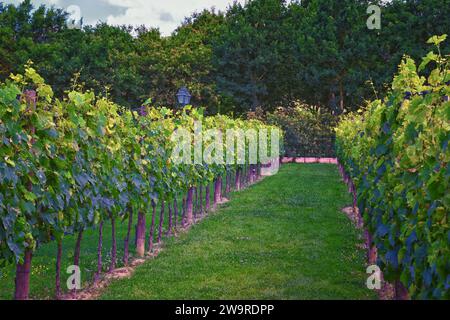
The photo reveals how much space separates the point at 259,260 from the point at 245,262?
0.26 m

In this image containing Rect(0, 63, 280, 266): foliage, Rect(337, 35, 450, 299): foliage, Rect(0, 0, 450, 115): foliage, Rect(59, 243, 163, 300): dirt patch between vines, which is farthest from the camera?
Rect(0, 0, 450, 115): foliage

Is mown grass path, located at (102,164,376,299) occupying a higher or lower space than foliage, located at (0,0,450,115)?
lower

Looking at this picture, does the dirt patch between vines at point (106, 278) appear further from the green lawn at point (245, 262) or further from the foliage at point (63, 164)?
the foliage at point (63, 164)

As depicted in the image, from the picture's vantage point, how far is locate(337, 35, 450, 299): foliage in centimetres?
373

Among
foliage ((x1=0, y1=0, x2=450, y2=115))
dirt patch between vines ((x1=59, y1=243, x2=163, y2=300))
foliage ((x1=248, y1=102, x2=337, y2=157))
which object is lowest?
dirt patch between vines ((x1=59, y1=243, x2=163, y2=300))

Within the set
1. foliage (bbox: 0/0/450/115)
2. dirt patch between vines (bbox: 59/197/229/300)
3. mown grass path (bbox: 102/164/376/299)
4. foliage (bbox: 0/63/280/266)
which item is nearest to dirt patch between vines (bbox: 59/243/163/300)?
dirt patch between vines (bbox: 59/197/229/300)

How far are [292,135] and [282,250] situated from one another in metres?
27.6

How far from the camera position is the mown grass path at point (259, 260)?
692 centimetres

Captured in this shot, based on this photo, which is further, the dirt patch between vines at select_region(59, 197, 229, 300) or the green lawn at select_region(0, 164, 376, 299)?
the green lawn at select_region(0, 164, 376, 299)

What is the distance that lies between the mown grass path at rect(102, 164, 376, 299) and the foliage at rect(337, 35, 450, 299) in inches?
58.4

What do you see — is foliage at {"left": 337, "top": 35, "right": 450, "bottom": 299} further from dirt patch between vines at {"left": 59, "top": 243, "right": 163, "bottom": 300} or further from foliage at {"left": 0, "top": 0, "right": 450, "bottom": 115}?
foliage at {"left": 0, "top": 0, "right": 450, "bottom": 115}

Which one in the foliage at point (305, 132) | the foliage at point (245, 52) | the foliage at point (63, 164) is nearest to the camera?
the foliage at point (63, 164)

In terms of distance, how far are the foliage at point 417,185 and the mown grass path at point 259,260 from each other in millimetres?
1485

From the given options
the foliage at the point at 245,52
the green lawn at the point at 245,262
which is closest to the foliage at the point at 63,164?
the green lawn at the point at 245,262
